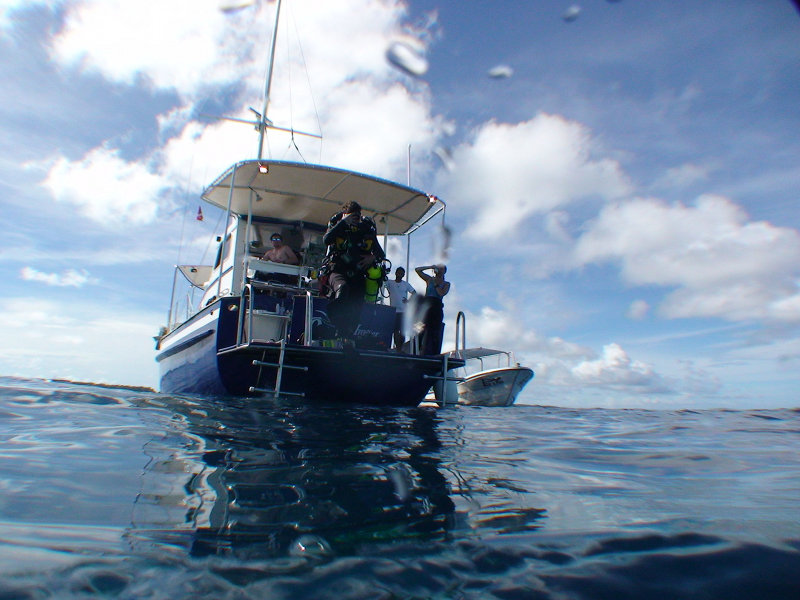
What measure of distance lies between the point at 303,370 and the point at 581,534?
185 inches

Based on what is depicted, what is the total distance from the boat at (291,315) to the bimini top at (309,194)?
0.06ft

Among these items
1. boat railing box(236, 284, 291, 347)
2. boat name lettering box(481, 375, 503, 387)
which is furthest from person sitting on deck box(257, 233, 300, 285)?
boat name lettering box(481, 375, 503, 387)

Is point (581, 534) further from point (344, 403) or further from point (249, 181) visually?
point (249, 181)

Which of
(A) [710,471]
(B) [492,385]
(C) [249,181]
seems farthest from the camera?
(B) [492,385]

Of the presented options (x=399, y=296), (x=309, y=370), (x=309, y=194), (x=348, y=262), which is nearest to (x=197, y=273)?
(x=309, y=194)

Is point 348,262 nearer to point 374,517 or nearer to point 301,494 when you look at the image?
point 301,494

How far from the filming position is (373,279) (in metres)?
6.64

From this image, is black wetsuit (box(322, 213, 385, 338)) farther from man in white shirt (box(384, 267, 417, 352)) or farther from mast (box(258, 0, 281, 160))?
mast (box(258, 0, 281, 160))

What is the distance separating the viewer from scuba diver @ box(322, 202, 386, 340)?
6.21 m

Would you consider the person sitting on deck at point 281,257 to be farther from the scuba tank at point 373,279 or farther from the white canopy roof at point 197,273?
the white canopy roof at point 197,273

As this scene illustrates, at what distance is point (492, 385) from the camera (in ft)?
41.8

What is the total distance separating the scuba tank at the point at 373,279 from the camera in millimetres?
6594

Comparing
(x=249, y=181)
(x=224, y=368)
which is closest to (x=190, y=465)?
(x=224, y=368)

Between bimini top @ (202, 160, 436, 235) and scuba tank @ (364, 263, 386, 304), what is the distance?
62.7 inches
